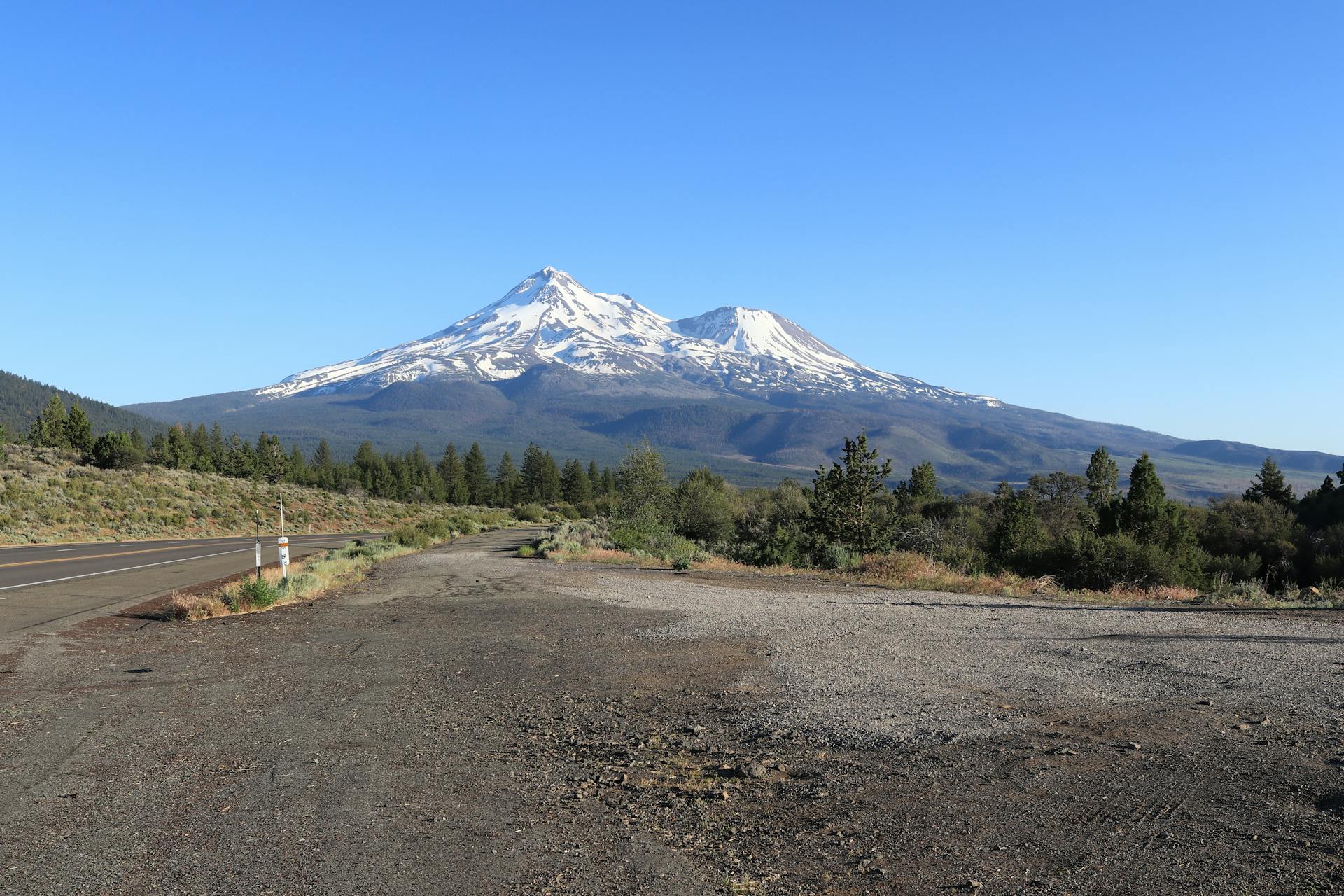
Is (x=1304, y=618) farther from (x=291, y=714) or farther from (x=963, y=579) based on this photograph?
(x=291, y=714)

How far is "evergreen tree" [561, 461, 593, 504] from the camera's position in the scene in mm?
119188

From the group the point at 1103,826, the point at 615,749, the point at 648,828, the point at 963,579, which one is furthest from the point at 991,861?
the point at 963,579

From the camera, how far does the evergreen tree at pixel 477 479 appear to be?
124875 mm

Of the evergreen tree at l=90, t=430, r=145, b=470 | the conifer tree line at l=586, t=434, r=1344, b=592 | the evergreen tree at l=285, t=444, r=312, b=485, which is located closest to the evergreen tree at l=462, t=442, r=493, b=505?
Result: the evergreen tree at l=285, t=444, r=312, b=485

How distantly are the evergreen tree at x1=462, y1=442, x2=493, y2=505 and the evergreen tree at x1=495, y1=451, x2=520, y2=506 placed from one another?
139cm

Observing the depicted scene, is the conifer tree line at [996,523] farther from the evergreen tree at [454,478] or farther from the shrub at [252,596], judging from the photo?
the evergreen tree at [454,478]

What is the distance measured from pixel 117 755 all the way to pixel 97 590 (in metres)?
13.3

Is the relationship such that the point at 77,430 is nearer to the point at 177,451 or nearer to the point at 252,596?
the point at 177,451

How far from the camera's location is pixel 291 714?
7699mm

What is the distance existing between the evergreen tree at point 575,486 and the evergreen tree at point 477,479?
10971 millimetres

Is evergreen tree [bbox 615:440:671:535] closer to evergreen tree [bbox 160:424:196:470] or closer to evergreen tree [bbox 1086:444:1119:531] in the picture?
evergreen tree [bbox 1086:444:1119:531]

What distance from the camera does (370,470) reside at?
388 ft

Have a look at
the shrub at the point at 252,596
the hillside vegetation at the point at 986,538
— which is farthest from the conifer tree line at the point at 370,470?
the shrub at the point at 252,596

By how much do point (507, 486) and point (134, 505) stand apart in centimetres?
8427
